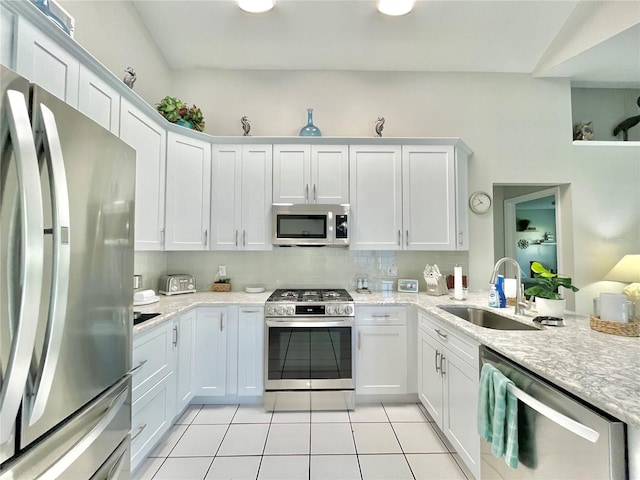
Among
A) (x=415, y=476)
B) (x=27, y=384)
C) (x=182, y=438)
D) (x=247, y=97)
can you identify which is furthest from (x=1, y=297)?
(x=247, y=97)

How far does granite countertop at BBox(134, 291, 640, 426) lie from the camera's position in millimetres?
878

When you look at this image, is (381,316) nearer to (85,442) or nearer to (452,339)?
(452,339)

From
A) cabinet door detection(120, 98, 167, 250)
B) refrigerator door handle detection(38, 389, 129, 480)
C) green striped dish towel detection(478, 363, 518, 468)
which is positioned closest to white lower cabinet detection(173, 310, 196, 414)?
cabinet door detection(120, 98, 167, 250)

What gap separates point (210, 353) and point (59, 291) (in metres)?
1.89

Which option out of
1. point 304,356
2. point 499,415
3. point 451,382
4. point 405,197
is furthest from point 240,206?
point 499,415

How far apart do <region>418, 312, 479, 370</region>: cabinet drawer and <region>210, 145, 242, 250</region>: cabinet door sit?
1857 mm

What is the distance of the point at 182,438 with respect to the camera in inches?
82.6

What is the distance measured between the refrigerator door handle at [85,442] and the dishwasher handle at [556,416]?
1590 millimetres

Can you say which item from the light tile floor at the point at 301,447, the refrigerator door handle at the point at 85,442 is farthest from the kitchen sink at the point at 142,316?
the light tile floor at the point at 301,447

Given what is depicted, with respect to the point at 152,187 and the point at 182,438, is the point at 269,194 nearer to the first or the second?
the point at 152,187

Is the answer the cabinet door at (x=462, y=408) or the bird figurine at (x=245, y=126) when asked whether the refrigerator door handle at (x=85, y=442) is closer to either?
the cabinet door at (x=462, y=408)

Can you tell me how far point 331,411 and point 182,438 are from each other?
115cm

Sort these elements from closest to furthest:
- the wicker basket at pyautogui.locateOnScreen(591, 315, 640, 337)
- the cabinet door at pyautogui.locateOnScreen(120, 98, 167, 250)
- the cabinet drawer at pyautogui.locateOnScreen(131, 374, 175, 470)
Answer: the wicker basket at pyautogui.locateOnScreen(591, 315, 640, 337), the cabinet drawer at pyautogui.locateOnScreen(131, 374, 175, 470), the cabinet door at pyautogui.locateOnScreen(120, 98, 167, 250)

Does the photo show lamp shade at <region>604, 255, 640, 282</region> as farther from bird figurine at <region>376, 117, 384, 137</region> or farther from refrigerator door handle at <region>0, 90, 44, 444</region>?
refrigerator door handle at <region>0, 90, 44, 444</region>
